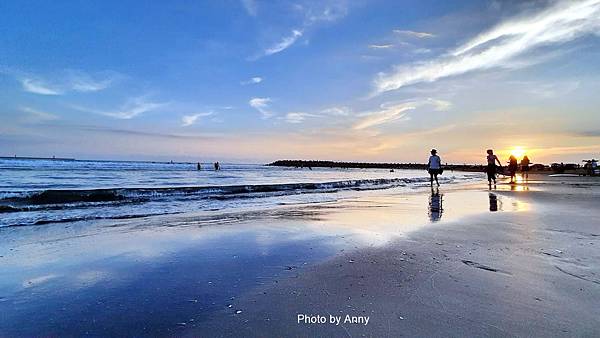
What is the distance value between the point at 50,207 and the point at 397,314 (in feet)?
39.0

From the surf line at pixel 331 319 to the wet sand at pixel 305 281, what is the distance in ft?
0.15

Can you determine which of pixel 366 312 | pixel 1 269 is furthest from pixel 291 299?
pixel 1 269

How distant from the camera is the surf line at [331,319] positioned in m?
2.56

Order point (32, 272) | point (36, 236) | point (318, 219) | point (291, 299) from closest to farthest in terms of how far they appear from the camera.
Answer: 1. point (291, 299)
2. point (32, 272)
3. point (36, 236)
4. point (318, 219)

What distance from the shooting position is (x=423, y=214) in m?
8.44

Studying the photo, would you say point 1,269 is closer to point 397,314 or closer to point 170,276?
point 170,276

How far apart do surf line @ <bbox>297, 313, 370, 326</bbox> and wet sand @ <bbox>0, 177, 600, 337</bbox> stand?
5 centimetres

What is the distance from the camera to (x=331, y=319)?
2.61m

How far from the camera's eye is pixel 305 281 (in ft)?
11.5

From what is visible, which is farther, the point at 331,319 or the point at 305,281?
the point at 305,281

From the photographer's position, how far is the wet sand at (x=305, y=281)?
8.25 feet

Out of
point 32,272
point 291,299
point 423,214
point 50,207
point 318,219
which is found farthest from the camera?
point 50,207

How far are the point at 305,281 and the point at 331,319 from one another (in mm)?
914

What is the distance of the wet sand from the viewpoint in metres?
2.51
